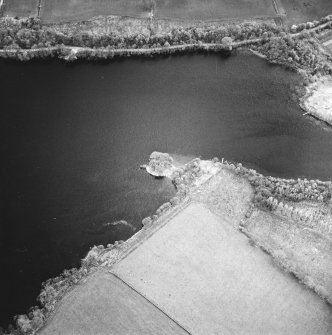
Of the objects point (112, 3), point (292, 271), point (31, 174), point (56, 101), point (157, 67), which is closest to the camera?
point (292, 271)

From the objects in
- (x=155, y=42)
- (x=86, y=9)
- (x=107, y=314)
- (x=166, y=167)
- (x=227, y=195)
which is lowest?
(x=107, y=314)

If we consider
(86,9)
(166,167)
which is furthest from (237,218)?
(86,9)

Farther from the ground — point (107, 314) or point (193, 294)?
point (193, 294)

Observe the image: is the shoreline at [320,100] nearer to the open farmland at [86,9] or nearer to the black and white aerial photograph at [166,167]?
the black and white aerial photograph at [166,167]

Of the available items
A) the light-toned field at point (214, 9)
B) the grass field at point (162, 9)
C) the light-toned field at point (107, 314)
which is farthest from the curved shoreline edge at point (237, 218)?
the grass field at point (162, 9)

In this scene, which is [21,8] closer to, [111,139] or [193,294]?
[111,139]

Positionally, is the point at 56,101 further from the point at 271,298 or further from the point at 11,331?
the point at 271,298

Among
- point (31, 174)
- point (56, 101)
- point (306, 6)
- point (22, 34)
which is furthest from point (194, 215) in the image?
point (306, 6)
